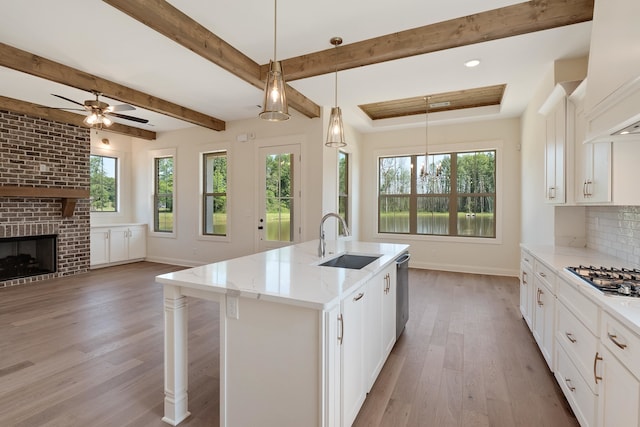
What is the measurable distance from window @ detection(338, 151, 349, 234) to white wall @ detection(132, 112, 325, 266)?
2.71ft

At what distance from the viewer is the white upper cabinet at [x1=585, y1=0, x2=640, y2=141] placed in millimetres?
1360

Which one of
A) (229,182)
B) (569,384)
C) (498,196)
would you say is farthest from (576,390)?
(229,182)

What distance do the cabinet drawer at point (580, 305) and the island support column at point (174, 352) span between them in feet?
7.22

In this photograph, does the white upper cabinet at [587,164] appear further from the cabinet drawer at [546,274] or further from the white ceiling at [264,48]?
the white ceiling at [264,48]

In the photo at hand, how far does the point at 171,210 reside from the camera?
6.83m

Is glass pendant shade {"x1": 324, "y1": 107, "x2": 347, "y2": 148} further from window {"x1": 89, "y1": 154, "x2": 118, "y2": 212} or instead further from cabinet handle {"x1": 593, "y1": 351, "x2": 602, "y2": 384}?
window {"x1": 89, "y1": 154, "x2": 118, "y2": 212}

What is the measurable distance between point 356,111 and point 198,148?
3.31m

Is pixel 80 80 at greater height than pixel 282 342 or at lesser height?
greater

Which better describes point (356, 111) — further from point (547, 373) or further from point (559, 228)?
point (547, 373)

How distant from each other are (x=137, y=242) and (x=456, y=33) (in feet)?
23.2

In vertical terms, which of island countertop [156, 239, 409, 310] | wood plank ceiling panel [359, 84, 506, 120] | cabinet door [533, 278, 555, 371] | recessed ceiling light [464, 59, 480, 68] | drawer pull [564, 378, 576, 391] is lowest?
drawer pull [564, 378, 576, 391]

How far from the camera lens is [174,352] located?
1811 millimetres

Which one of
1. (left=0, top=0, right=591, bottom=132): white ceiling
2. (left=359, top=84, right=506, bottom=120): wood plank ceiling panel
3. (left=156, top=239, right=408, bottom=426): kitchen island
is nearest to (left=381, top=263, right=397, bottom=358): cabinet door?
(left=156, top=239, right=408, bottom=426): kitchen island

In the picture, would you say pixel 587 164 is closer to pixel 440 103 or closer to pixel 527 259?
pixel 527 259
